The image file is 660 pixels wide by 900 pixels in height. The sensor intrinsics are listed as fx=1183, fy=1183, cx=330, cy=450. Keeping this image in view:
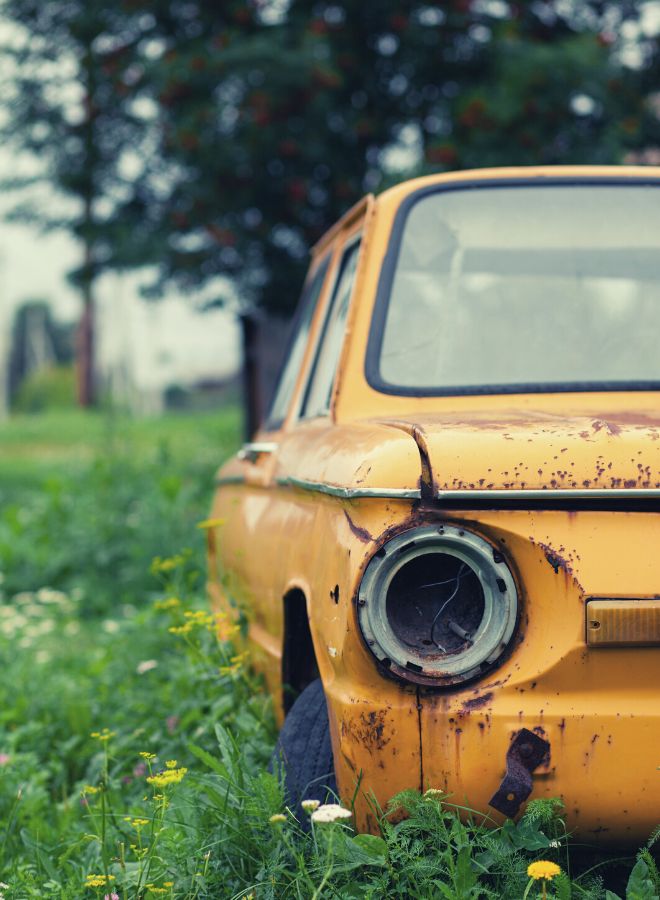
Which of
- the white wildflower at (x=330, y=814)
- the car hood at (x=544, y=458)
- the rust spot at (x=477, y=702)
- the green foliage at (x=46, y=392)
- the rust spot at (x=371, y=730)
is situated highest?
the car hood at (x=544, y=458)

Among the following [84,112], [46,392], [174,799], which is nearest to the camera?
[174,799]

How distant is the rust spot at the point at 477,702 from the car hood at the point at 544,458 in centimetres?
35

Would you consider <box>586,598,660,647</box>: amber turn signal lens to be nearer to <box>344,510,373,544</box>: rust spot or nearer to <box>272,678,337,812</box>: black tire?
<box>344,510,373,544</box>: rust spot

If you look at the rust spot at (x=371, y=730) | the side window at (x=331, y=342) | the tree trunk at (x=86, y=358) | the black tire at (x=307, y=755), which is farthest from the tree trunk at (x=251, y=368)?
the tree trunk at (x=86, y=358)

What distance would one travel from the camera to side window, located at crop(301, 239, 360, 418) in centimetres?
311

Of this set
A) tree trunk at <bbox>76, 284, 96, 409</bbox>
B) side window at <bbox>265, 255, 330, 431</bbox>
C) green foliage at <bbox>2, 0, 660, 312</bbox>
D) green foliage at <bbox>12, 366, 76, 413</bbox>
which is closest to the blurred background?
green foliage at <bbox>2, 0, 660, 312</bbox>

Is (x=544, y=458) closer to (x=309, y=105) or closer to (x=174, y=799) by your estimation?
(x=174, y=799)

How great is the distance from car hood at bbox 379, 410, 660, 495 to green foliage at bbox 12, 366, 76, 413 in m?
54.4

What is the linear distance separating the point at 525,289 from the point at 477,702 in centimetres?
141

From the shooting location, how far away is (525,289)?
307cm

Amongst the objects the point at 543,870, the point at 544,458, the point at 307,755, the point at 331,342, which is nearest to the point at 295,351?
the point at 331,342

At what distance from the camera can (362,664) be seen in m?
2.02

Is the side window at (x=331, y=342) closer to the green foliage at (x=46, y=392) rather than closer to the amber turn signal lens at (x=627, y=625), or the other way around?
the amber turn signal lens at (x=627, y=625)

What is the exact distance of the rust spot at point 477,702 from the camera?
1.96 m
